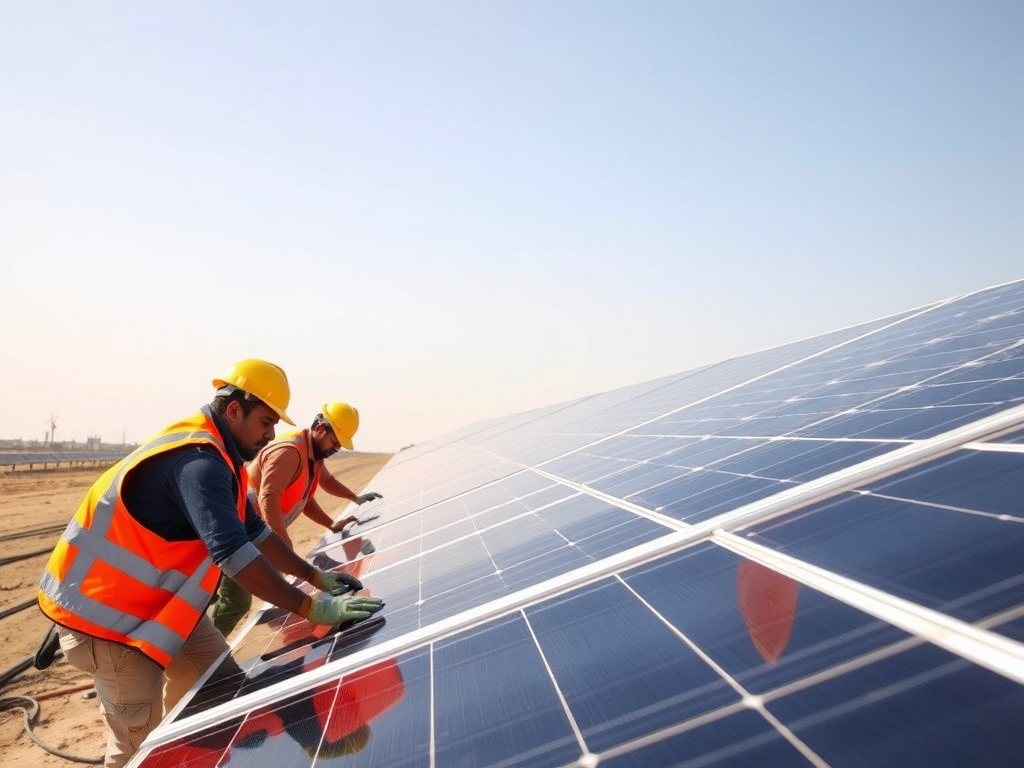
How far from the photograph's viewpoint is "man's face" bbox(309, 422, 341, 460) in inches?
316

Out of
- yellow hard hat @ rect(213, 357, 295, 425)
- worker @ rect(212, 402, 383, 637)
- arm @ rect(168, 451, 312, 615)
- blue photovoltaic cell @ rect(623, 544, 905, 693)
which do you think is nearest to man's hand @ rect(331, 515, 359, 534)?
worker @ rect(212, 402, 383, 637)

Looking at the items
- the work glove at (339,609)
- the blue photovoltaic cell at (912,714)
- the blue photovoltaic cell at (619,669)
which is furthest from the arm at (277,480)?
the blue photovoltaic cell at (912,714)

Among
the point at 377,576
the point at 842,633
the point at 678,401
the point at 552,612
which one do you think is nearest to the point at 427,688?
the point at 552,612

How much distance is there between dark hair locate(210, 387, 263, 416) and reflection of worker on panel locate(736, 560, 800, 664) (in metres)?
3.74

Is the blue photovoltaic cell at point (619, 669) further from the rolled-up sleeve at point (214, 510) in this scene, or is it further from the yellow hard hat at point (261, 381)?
the yellow hard hat at point (261, 381)

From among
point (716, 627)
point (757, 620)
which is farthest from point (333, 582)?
point (757, 620)

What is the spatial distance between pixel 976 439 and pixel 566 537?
2.60 metres

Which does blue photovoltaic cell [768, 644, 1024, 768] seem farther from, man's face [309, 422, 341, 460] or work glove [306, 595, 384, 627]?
man's face [309, 422, 341, 460]

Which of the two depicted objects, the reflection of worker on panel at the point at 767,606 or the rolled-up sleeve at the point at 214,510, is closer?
the reflection of worker on panel at the point at 767,606

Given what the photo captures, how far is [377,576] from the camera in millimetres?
5824

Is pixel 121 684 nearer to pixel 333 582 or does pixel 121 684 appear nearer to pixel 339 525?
pixel 333 582

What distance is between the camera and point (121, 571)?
4203 mm

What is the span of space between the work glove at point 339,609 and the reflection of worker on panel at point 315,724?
932 mm

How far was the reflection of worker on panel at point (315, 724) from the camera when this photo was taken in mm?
2738
